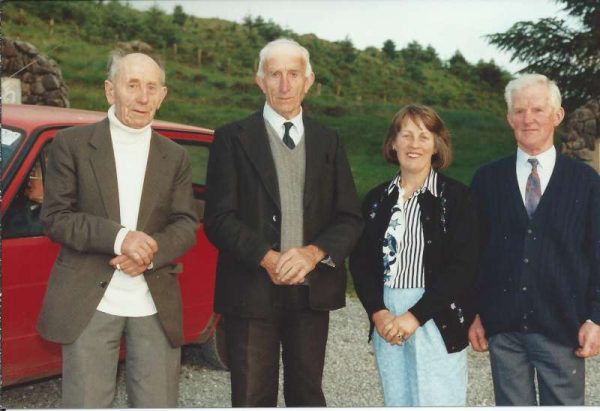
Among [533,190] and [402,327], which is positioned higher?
[533,190]

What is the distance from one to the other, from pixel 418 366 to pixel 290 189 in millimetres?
882

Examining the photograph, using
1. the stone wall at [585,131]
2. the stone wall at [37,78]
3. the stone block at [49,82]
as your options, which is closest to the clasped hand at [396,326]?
the stone wall at [37,78]

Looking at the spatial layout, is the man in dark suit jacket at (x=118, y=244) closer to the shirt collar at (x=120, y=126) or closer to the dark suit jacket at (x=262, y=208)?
the shirt collar at (x=120, y=126)

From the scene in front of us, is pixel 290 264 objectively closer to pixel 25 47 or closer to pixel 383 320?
pixel 383 320

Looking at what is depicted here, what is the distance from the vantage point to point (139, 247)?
2.63 meters

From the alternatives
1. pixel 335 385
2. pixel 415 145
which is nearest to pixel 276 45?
pixel 415 145

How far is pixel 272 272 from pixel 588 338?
4.24 ft

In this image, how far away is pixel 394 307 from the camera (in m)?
2.87

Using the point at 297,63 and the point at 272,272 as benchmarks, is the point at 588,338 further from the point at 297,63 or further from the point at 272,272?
the point at 297,63

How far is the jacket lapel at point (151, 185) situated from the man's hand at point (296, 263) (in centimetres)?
55

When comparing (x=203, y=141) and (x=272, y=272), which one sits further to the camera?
(x=203, y=141)

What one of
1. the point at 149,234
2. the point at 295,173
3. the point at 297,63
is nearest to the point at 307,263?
the point at 295,173

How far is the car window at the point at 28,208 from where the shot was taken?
334cm

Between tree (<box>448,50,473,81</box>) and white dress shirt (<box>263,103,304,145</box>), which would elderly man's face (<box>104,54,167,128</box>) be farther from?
A: tree (<box>448,50,473,81</box>)
